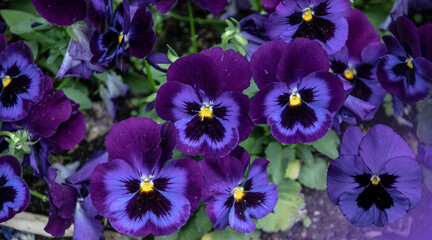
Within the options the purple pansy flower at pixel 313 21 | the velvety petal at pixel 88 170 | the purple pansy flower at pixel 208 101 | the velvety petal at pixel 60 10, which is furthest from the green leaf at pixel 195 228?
the velvety petal at pixel 60 10

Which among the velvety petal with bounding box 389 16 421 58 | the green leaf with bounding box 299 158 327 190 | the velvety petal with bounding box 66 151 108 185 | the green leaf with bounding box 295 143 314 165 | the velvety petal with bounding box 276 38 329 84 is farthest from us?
the green leaf with bounding box 299 158 327 190

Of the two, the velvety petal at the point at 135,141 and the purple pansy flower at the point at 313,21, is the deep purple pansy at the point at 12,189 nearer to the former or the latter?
the velvety petal at the point at 135,141

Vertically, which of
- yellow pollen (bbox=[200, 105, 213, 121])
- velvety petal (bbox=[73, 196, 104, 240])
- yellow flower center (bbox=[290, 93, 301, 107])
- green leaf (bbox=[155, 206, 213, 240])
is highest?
yellow flower center (bbox=[290, 93, 301, 107])

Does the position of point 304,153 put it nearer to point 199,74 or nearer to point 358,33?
point 358,33

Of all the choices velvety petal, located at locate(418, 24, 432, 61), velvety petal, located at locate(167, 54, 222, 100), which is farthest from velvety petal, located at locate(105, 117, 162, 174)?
velvety petal, located at locate(418, 24, 432, 61)

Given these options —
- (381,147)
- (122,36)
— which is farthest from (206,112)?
(381,147)

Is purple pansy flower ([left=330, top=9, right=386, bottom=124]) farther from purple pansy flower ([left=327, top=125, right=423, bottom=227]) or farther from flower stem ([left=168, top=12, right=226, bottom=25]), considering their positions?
flower stem ([left=168, top=12, right=226, bottom=25])

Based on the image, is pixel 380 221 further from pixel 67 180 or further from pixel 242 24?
pixel 67 180
